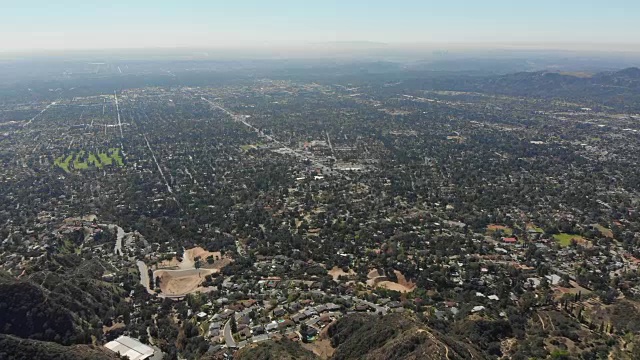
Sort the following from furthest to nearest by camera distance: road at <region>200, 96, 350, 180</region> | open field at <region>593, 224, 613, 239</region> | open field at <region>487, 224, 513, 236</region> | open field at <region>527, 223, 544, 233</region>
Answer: road at <region>200, 96, 350, 180</region>
open field at <region>527, 223, 544, 233</region>
open field at <region>487, 224, 513, 236</region>
open field at <region>593, 224, 613, 239</region>

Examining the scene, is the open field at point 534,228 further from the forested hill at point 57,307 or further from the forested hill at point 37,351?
the forested hill at point 37,351

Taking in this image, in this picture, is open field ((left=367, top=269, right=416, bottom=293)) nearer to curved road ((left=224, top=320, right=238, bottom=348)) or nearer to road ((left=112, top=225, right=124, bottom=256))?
curved road ((left=224, top=320, right=238, bottom=348))

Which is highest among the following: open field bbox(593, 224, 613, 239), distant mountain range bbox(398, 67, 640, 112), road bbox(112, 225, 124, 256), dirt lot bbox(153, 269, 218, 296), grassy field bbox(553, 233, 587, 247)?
distant mountain range bbox(398, 67, 640, 112)

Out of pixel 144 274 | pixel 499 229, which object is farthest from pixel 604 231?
pixel 144 274

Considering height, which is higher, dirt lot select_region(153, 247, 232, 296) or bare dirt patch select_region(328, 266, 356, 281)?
bare dirt patch select_region(328, 266, 356, 281)

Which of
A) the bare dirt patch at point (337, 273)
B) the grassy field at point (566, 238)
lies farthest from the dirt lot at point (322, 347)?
the grassy field at point (566, 238)

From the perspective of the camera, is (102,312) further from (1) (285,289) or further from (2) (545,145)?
(2) (545,145)

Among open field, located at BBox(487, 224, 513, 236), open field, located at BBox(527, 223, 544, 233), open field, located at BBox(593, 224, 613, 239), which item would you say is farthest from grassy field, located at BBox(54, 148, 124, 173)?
open field, located at BBox(593, 224, 613, 239)

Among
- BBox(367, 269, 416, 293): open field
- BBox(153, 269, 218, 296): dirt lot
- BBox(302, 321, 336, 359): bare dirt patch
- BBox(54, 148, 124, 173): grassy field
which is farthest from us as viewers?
BBox(54, 148, 124, 173): grassy field
